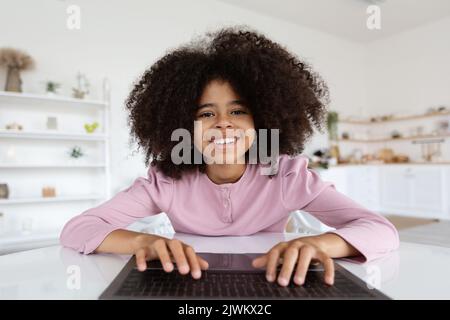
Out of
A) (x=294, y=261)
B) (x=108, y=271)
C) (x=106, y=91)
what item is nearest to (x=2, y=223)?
(x=106, y=91)

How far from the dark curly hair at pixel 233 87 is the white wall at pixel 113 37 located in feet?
6.64

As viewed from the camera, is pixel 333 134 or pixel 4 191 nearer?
pixel 4 191

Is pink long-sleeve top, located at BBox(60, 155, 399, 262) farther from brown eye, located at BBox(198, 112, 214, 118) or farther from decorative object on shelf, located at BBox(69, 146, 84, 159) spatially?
decorative object on shelf, located at BBox(69, 146, 84, 159)

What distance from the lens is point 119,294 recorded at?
0.44 m

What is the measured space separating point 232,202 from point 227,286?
0.45 m

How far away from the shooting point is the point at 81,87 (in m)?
3.01

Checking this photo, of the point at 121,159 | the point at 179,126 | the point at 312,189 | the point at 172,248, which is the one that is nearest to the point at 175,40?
the point at 121,159

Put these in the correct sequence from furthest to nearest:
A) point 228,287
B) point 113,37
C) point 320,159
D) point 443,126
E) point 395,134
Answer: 1. point 395,134
2. point 443,126
3. point 320,159
4. point 113,37
5. point 228,287

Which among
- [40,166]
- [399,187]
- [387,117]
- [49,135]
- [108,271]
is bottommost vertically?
[399,187]

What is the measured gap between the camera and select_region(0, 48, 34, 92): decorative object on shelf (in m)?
2.61

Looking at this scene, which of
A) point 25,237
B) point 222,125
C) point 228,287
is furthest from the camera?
point 25,237

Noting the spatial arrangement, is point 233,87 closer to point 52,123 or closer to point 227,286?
point 227,286

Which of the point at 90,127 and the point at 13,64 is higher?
the point at 13,64
